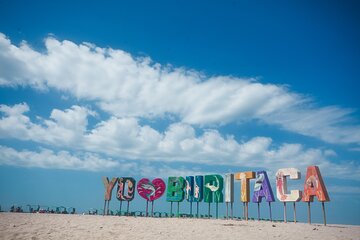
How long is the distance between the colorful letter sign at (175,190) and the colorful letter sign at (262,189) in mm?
10709

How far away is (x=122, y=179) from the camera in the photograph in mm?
45812

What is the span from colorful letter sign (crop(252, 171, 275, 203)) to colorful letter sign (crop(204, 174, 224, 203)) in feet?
14.6

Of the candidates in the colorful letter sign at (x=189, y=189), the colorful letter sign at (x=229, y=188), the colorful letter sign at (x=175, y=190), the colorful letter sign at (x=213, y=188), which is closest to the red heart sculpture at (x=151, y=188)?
the colorful letter sign at (x=175, y=190)

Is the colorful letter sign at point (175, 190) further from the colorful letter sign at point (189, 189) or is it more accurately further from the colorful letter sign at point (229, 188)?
the colorful letter sign at point (229, 188)

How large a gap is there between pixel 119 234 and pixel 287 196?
68.6 feet

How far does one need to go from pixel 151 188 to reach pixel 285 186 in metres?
19.6

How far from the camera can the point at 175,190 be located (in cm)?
4262

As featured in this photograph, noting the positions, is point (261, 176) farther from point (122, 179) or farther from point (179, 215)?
point (122, 179)

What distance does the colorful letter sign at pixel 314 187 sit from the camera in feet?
97.4

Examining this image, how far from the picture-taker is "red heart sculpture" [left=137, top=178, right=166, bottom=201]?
143 ft

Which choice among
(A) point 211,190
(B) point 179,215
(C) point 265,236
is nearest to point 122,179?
(B) point 179,215

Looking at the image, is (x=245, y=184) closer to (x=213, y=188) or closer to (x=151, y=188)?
(x=213, y=188)

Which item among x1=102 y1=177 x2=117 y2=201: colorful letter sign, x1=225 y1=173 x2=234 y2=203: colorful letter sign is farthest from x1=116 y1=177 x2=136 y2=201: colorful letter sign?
x1=225 y1=173 x2=234 y2=203: colorful letter sign

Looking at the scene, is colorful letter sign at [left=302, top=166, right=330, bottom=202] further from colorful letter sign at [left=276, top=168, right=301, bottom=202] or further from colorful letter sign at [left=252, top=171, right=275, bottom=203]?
colorful letter sign at [left=252, top=171, right=275, bottom=203]
